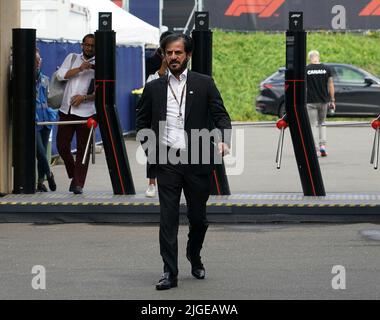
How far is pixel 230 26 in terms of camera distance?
3894 cm

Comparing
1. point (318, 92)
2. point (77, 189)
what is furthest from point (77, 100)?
point (318, 92)

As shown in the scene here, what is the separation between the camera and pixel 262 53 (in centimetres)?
4253

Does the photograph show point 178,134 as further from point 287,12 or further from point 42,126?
point 287,12

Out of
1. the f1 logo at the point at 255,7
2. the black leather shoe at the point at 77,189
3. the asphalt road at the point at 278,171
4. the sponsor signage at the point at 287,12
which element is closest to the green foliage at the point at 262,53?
the sponsor signage at the point at 287,12

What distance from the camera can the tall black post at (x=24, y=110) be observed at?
583 inches

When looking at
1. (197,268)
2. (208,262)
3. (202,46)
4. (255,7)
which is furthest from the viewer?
(255,7)

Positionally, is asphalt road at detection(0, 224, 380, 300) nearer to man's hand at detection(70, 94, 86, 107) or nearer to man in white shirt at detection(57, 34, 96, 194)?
man in white shirt at detection(57, 34, 96, 194)

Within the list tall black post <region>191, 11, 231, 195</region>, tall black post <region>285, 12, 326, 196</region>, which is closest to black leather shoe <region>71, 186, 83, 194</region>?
tall black post <region>191, 11, 231, 195</region>

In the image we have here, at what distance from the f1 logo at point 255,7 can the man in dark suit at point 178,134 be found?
1089 inches

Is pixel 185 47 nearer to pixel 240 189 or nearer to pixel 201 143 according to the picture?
pixel 201 143

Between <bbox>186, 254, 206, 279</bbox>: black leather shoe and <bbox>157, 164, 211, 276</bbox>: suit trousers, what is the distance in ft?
0.35

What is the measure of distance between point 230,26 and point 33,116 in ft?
80.1

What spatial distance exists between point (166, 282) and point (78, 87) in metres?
5.84
